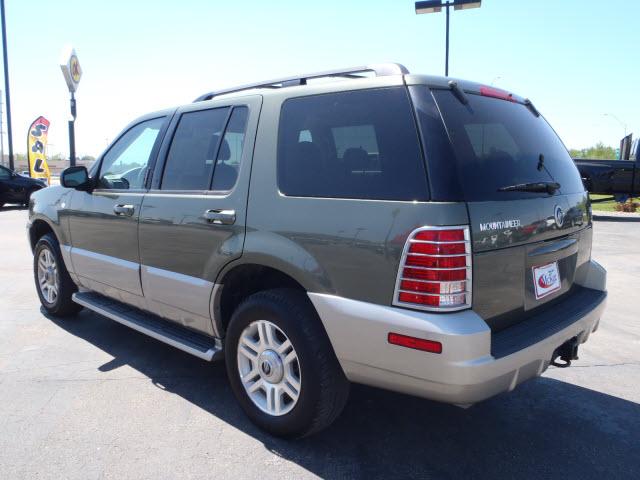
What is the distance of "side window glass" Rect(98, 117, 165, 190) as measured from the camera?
395cm

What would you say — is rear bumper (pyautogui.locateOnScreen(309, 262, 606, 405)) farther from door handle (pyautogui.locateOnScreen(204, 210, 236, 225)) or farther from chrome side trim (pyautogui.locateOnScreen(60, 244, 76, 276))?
chrome side trim (pyautogui.locateOnScreen(60, 244, 76, 276))

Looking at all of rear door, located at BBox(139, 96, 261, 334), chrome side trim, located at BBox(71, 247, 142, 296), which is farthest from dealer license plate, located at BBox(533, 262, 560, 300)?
chrome side trim, located at BBox(71, 247, 142, 296)

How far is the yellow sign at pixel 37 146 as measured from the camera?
22.9m

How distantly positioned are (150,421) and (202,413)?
31cm

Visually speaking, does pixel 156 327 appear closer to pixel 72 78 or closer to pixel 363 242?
pixel 363 242

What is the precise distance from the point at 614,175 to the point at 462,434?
13.7 meters

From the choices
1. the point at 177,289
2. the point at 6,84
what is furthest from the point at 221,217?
the point at 6,84

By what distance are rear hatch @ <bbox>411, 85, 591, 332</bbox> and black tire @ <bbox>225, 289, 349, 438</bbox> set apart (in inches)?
31.5

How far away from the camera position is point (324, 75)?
9.89 feet

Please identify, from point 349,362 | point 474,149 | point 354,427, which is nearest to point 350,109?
point 474,149

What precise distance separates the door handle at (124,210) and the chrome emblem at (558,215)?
280cm

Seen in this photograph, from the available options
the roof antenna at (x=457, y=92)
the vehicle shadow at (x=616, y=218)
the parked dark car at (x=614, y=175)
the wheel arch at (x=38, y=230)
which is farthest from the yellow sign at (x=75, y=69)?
the vehicle shadow at (x=616, y=218)

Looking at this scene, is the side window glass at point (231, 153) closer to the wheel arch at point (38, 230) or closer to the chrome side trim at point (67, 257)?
the chrome side trim at point (67, 257)

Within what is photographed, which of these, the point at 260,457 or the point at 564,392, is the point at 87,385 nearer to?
the point at 260,457
